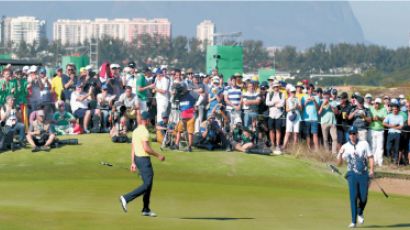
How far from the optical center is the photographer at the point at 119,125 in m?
30.1

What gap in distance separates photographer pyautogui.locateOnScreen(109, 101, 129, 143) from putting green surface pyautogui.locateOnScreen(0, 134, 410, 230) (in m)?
0.30

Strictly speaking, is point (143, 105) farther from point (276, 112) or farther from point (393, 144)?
point (393, 144)

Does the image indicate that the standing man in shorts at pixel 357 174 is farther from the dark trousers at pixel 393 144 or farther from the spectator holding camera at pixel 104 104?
the spectator holding camera at pixel 104 104

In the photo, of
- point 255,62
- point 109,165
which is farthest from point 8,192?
point 255,62

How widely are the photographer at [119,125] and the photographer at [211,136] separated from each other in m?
2.10

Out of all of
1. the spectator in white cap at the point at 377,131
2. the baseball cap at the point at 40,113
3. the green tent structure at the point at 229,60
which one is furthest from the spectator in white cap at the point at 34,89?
the green tent structure at the point at 229,60

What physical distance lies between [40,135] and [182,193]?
6468mm

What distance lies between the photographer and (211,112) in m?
30.7

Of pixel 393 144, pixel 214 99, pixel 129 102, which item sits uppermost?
pixel 214 99

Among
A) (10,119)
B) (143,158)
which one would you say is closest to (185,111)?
(10,119)

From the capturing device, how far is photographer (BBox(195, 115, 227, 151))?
3038 cm

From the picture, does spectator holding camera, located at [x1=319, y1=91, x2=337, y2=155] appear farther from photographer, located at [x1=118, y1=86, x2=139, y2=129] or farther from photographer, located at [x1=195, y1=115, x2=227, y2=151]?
photographer, located at [x1=118, y1=86, x2=139, y2=129]

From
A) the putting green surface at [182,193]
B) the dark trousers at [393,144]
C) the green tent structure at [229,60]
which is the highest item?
the green tent structure at [229,60]

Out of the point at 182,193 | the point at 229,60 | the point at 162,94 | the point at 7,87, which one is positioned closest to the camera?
the point at 182,193
